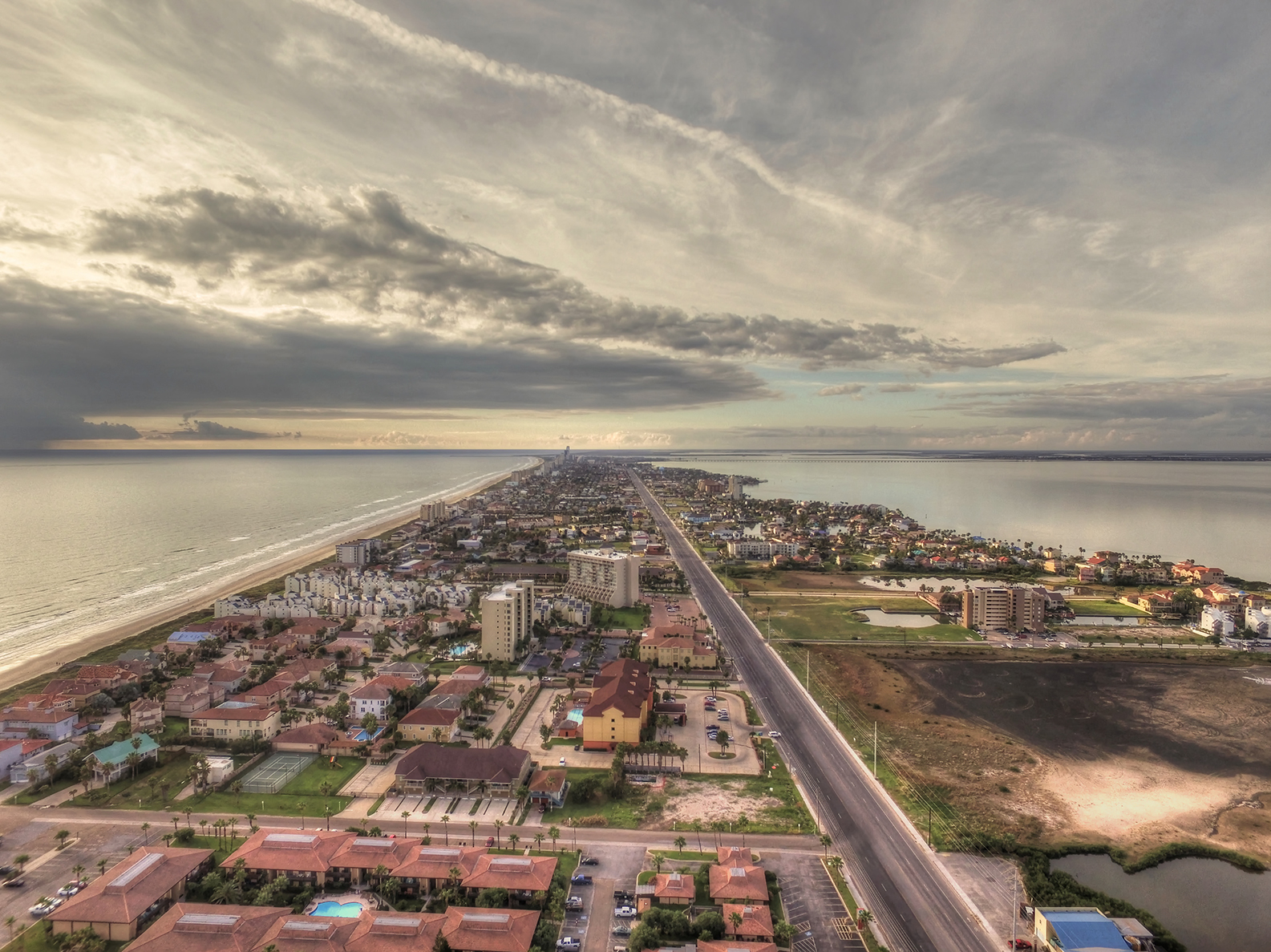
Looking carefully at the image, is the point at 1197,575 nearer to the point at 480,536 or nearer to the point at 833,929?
the point at 833,929

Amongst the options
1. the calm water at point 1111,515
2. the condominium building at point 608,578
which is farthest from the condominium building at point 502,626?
the calm water at point 1111,515

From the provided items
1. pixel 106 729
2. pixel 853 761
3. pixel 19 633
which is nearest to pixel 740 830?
pixel 853 761

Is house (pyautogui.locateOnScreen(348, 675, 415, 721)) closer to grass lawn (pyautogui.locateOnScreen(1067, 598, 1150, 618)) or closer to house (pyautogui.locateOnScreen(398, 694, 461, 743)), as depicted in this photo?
house (pyautogui.locateOnScreen(398, 694, 461, 743))

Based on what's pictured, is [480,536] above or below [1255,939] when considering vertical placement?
above

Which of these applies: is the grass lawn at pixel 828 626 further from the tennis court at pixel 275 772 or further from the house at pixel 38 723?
the house at pixel 38 723

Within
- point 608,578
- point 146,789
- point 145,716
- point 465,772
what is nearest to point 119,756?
point 146,789

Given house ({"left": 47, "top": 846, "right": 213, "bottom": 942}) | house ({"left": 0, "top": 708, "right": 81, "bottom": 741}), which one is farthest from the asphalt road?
house ({"left": 0, "top": 708, "right": 81, "bottom": 741})
